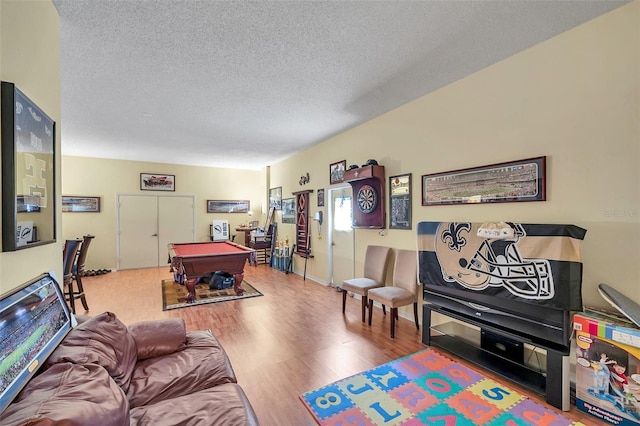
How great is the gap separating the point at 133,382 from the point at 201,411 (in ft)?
2.02

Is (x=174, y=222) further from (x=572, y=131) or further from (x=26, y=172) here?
(x=572, y=131)

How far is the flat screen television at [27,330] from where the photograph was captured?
1.09 m

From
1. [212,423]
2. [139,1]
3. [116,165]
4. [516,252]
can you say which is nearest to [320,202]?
[516,252]

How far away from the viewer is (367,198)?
4.29 m

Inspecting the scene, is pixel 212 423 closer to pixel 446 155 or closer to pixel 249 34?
pixel 249 34

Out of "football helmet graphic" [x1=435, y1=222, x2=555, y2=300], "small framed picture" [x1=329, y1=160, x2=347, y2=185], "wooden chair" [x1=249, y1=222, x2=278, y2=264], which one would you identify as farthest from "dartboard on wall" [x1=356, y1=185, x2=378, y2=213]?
"wooden chair" [x1=249, y1=222, x2=278, y2=264]

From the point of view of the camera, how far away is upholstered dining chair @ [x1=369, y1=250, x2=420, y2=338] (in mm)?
3197

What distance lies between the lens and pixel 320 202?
5.70 meters

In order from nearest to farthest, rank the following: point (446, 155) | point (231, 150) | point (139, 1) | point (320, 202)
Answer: point (139, 1)
point (446, 155)
point (320, 202)
point (231, 150)

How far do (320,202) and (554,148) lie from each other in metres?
3.90

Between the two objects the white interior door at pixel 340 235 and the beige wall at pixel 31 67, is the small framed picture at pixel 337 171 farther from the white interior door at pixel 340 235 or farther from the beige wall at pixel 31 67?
the beige wall at pixel 31 67

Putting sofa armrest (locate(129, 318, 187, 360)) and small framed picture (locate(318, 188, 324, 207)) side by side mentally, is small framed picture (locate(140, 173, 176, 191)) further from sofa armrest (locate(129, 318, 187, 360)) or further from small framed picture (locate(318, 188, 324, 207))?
sofa armrest (locate(129, 318, 187, 360))

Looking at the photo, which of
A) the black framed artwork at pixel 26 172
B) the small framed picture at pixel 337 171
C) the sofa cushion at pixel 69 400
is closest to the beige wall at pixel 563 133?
the black framed artwork at pixel 26 172

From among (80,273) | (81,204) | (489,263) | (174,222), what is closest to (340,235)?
(489,263)
